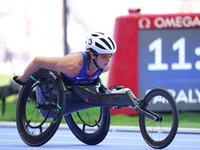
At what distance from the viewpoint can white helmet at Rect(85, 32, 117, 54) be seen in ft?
24.5

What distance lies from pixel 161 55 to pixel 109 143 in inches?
200

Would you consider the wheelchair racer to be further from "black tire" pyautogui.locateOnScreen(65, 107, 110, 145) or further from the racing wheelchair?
"black tire" pyautogui.locateOnScreen(65, 107, 110, 145)

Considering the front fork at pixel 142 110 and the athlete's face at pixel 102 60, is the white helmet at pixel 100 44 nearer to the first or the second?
the athlete's face at pixel 102 60

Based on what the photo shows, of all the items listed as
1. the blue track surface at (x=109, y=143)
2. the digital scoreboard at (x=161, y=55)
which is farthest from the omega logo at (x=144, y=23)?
the blue track surface at (x=109, y=143)

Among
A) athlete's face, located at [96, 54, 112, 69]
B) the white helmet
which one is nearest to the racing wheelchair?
athlete's face, located at [96, 54, 112, 69]

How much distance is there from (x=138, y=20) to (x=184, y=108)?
7.75ft

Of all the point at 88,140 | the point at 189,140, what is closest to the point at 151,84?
the point at 189,140

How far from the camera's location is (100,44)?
7.48 m

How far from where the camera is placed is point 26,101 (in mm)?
8023

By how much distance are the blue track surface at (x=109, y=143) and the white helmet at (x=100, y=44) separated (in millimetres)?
1351

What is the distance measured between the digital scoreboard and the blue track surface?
276cm

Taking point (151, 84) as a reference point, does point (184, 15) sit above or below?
above

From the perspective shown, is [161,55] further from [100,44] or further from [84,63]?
[84,63]

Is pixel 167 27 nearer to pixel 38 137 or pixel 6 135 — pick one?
pixel 6 135
